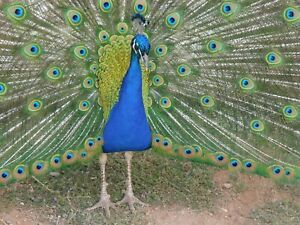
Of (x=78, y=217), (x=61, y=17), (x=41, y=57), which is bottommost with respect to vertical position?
(x=78, y=217)

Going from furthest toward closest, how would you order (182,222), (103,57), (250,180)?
(250,180)
(182,222)
(103,57)

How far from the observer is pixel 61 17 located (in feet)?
11.3

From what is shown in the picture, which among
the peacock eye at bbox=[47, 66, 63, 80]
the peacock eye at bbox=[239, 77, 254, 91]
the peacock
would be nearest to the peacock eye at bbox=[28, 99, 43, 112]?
the peacock

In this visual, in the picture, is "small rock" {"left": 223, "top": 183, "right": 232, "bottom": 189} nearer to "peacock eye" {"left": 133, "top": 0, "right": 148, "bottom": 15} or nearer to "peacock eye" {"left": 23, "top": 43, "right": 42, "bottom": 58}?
"peacock eye" {"left": 133, "top": 0, "right": 148, "bottom": 15}

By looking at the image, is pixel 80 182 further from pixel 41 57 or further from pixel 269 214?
pixel 269 214

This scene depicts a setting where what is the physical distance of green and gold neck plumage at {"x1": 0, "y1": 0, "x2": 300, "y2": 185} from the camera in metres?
3.41

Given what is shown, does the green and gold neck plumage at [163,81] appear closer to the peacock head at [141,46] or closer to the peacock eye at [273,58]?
the peacock eye at [273,58]

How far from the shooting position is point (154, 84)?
11.7ft

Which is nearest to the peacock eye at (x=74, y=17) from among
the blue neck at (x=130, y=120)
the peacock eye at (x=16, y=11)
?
the peacock eye at (x=16, y=11)

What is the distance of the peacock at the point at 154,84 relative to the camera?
11.2ft

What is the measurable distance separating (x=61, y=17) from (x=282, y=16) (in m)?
1.29

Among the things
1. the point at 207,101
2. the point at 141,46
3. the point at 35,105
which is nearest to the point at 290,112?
the point at 207,101

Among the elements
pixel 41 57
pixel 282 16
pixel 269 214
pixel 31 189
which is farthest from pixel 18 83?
pixel 269 214

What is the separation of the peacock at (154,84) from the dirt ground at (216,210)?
455 millimetres
